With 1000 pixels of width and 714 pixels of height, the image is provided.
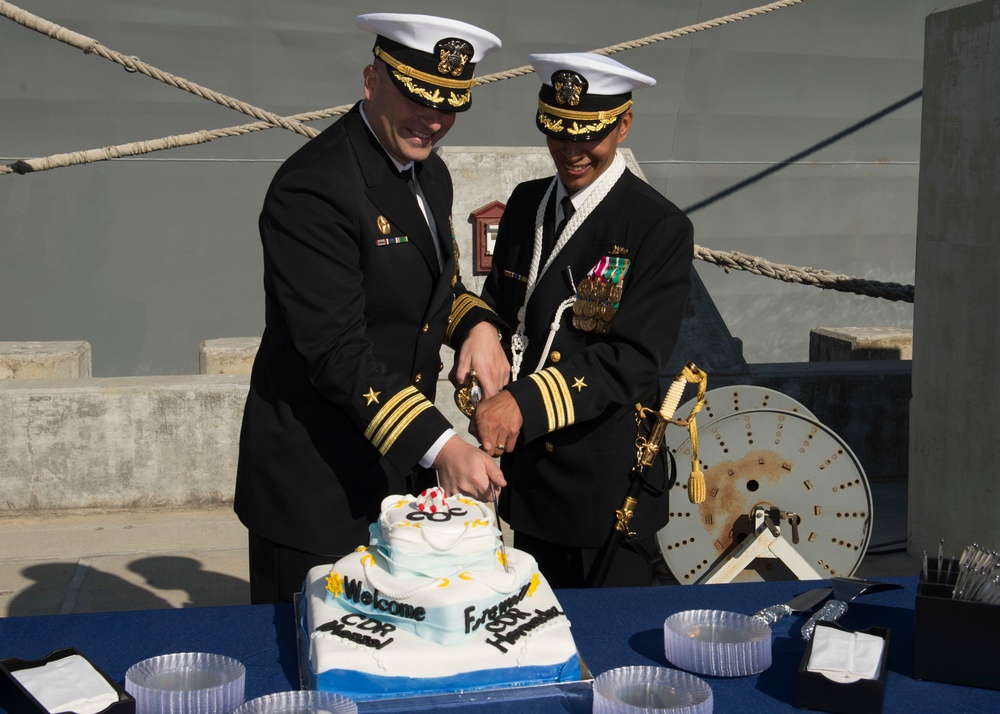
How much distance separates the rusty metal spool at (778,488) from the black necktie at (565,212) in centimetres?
93

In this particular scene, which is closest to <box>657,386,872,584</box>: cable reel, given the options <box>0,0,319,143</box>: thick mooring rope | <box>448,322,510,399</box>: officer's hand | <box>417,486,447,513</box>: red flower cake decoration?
<box>448,322,510,399</box>: officer's hand

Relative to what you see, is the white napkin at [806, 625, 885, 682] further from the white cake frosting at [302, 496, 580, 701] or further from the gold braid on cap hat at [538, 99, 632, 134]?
the gold braid on cap hat at [538, 99, 632, 134]

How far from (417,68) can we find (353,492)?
2.91 feet

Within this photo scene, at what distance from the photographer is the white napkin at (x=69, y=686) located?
5.22ft

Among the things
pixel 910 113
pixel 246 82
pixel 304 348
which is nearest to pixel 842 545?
pixel 304 348

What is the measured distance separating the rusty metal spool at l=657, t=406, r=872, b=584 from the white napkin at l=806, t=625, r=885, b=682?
1.51 m

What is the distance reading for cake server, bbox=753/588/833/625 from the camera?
2.03 metres

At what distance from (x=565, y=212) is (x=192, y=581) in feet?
7.88

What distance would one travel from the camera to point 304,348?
7.43ft

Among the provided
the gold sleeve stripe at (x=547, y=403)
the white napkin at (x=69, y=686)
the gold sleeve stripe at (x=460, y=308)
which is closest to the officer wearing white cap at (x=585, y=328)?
the gold sleeve stripe at (x=547, y=403)

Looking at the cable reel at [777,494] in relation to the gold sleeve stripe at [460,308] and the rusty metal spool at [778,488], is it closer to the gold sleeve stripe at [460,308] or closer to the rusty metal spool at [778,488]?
the rusty metal spool at [778,488]

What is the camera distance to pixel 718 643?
1844 mm

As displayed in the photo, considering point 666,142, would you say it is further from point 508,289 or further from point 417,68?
point 417,68

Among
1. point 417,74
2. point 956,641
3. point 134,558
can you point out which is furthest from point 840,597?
point 134,558
